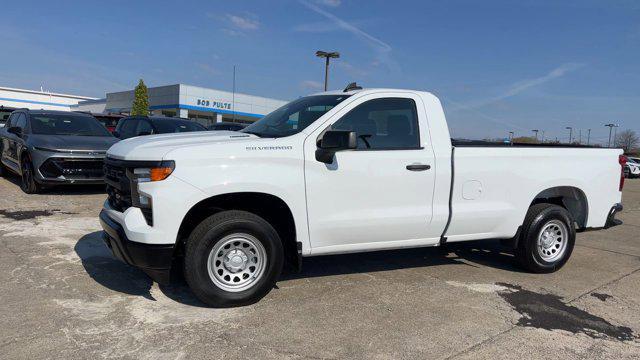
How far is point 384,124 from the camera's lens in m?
4.72

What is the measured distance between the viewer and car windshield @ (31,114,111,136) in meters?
9.73

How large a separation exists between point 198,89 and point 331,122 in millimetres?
51373

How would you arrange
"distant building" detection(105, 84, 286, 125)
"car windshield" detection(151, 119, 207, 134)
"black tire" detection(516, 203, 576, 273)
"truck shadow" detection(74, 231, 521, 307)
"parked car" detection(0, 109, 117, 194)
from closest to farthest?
"truck shadow" detection(74, 231, 521, 307) < "black tire" detection(516, 203, 576, 273) < "parked car" detection(0, 109, 117, 194) < "car windshield" detection(151, 119, 207, 134) < "distant building" detection(105, 84, 286, 125)

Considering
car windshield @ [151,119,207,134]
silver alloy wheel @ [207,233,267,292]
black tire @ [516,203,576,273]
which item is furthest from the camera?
car windshield @ [151,119,207,134]

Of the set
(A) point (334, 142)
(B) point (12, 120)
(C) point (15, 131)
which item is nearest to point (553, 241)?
(A) point (334, 142)

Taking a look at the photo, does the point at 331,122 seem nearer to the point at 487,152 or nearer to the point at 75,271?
the point at 487,152

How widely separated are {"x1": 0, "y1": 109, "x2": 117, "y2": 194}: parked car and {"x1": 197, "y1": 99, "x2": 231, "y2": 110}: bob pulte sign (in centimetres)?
4391

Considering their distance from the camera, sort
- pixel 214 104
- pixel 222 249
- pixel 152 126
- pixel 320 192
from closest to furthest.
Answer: pixel 222 249 < pixel 320 192 < pixel 152 126 < pixel 214 104

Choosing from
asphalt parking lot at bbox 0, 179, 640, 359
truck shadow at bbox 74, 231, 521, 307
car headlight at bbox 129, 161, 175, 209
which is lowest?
asphalt parking lot at bbox 0, 179, 640, 359

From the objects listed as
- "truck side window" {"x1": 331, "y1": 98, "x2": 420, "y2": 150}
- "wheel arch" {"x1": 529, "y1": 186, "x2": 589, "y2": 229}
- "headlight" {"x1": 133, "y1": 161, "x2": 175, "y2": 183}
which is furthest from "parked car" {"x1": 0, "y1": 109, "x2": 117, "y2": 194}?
"wheel arch" {"x1": 529, "y1": 186, "x2": 589, "y2": 229}

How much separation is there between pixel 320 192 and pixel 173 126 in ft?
26.6

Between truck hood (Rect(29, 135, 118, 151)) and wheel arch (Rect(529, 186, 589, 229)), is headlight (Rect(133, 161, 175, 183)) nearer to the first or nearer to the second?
wheel arch (Rect(529, 186, 589, 229))

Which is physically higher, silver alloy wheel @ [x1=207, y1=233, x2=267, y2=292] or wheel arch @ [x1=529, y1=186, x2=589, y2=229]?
wheel arch @ [x1=529, y1=186, x2=589, y2=229]

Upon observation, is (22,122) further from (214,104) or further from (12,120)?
(214,104)
